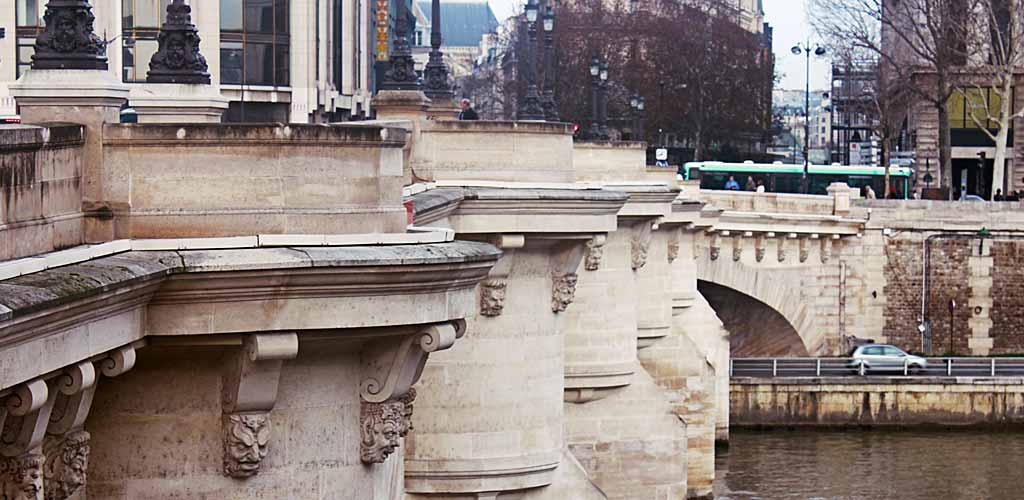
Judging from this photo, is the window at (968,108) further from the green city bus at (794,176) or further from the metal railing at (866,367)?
the metal railing at (866,367)

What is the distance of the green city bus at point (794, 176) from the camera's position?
78562 millimetres

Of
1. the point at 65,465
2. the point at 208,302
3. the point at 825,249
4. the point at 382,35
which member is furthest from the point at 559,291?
the point at 382,35

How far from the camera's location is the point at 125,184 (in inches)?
427

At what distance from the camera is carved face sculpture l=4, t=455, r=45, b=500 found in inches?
375

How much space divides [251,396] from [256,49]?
48.6m

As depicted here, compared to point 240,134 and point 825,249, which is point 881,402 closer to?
point 825,249

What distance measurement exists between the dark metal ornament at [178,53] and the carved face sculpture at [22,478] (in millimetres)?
3231

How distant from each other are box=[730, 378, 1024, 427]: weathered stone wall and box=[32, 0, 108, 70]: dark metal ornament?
44.0 meters

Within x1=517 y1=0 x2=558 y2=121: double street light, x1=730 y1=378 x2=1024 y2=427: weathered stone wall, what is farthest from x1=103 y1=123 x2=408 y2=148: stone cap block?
x1=730 y1=378 x2=1024 y2=427: weathered stone wall

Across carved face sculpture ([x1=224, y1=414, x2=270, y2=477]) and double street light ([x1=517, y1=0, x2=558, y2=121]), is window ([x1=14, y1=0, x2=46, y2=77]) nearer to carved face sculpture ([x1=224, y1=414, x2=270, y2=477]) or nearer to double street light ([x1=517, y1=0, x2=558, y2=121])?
double street light ([x1=517, y1=0, x2=558, y2=121])

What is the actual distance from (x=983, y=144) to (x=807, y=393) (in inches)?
1188

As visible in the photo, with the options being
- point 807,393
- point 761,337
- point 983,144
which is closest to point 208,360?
point 807,393

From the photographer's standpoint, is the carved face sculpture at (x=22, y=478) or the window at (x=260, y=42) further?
the window at (x=260, y=42)

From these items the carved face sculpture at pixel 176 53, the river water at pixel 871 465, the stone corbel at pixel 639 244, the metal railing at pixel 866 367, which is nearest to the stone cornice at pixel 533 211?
the carved face sculpture at pixel 176 53
